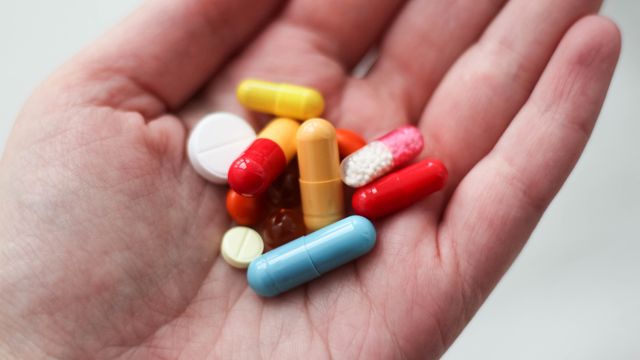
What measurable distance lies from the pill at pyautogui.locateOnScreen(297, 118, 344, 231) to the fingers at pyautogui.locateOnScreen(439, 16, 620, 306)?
1.11 feet

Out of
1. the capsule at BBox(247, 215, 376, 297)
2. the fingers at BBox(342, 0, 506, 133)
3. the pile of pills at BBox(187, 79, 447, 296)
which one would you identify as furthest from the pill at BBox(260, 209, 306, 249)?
the fingers at BBox(342, 0, 506, 133)

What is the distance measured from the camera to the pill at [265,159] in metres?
1.82

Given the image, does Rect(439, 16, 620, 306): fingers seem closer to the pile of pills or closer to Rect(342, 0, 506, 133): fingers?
the pile of pills

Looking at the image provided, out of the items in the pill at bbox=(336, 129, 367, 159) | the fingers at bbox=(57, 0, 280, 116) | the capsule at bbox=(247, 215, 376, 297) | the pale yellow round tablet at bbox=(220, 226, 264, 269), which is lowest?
the pale yellow round tablet at bbox=(220, 226, 264, 269)

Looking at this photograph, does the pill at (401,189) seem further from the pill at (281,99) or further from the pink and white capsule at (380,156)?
the pill at (281,99)

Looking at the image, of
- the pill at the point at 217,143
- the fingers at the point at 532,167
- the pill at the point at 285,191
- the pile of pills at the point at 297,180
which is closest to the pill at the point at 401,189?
the pile of pills at the point at 297,180

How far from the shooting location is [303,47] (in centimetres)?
218

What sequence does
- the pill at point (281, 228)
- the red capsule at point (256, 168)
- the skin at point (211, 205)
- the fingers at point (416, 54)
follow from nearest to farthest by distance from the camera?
the skin at point (211, 205), the red capsule at point (256, 168), the pill at point (281, 228), the fingers at point (416, 54)

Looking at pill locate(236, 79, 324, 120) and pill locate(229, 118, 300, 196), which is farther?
pill locate(236, 79, 324, 120)

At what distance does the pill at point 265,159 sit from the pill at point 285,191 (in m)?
0.04

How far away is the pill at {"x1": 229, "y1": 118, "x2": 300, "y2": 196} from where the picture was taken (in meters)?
1.82

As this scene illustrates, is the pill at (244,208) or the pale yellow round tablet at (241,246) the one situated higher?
the pill at (244,208)

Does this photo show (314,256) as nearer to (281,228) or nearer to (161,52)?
(281,228)

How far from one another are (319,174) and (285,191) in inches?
A: 7.6
